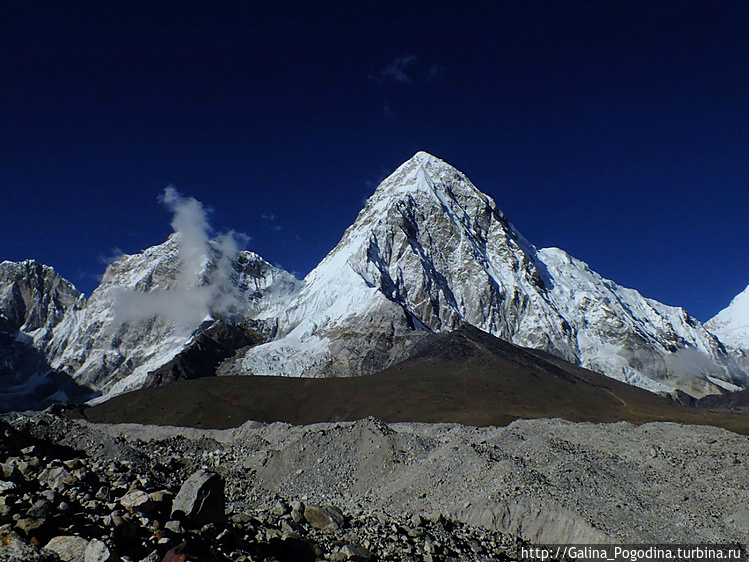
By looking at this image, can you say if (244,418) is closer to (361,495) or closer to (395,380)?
(395,380)

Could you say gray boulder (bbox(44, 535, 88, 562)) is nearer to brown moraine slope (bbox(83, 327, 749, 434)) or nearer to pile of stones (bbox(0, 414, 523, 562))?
pile of stones (bbox(0, 414, 523, 562))

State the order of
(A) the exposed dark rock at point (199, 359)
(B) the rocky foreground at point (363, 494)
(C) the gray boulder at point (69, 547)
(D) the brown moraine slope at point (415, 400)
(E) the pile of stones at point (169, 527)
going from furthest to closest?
1. (A) the exposed dark rock at point (199, 359)
2. (D) the brown moraine slope at point (415, 400)
3. (B) the rocky foreground at point (363, 494)
4. (E) the pile of stones at point (169, 527)
5. (C) the gray boulder at point (69, 547)

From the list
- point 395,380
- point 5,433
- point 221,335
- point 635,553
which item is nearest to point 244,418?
point 395,380

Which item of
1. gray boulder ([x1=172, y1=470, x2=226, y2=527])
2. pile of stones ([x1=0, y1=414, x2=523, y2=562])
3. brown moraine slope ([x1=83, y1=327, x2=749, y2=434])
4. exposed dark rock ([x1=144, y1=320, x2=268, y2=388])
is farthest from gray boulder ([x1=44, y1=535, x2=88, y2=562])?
exposed dark rock ([x1=144, y1=320, x2=268, y2=388])

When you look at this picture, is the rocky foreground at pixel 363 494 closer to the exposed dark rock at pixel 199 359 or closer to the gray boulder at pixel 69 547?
the gray boulder at pixel 69 547

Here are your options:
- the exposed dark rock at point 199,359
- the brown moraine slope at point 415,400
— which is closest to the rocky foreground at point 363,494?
the brown moraine slope at point 415,400
